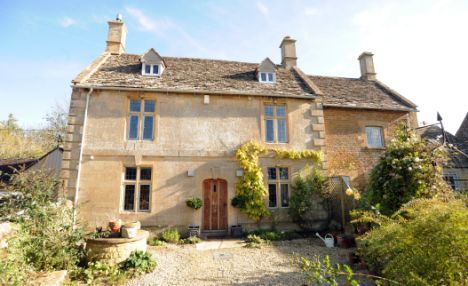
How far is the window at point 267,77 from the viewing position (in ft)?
38.9

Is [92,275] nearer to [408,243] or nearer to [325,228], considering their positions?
[408,243]

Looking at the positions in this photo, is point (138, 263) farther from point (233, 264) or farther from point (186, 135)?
point (186, 135)

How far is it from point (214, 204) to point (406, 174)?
6.58 metres

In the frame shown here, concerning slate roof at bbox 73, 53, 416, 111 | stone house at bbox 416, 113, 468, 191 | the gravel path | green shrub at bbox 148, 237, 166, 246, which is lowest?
the gravel path

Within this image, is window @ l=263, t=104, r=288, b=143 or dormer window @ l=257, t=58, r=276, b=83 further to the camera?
dormer window @ l=257, t=58, r=276, b=83

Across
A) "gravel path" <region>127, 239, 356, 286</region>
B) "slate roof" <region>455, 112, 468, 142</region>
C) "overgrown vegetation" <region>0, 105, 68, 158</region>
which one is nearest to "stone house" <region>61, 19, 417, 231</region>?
"gravel path" <region>127, 239, 356, 286</region>

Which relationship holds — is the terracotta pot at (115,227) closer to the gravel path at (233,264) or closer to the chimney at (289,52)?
the gravel path at (233,264)

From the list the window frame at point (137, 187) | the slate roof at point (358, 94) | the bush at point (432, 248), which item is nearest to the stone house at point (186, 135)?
the window frame at point (137, 187)

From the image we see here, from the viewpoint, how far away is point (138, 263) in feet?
20.7

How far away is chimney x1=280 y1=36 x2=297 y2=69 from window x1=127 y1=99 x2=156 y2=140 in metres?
7.77

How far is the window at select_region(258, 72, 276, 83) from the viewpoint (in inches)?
466

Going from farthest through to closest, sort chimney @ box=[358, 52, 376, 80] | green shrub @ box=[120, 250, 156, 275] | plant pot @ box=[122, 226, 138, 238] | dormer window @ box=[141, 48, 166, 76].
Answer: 1. chimney @ box=[358, 52, 376, 80]
2. dormer window @ box=[141, 48, 166, 76]
3. plant pot @ box=[122, 226, 138, 238]
4. green shrub @ box=[120, 250, 156, 275]

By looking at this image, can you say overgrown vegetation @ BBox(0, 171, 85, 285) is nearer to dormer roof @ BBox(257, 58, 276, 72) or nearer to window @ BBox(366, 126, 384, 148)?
dormer roof @ BBox(257, 58, 276, 72)

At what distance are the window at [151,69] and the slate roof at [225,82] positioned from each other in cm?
29
